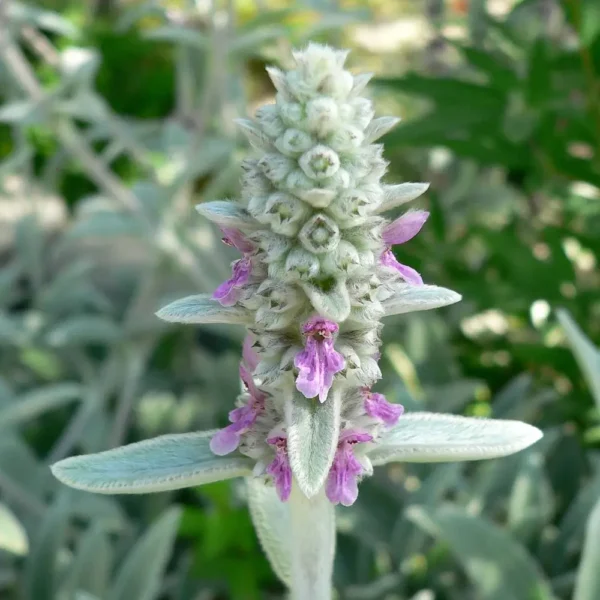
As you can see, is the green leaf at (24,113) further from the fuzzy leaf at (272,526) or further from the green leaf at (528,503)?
the green leaf at (528,503)

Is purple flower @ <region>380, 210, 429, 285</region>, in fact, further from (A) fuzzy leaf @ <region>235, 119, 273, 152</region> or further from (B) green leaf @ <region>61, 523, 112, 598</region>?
(B) green leaf @ <region>61, 523, 112, 598</region>

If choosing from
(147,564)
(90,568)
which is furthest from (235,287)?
(90,568)

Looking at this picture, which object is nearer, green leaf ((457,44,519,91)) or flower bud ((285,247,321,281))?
flower bud ((285,247,321,281))

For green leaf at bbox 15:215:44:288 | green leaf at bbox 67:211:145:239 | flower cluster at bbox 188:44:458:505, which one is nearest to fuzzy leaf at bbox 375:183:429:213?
flower cluster at bbox 188:44:458:505

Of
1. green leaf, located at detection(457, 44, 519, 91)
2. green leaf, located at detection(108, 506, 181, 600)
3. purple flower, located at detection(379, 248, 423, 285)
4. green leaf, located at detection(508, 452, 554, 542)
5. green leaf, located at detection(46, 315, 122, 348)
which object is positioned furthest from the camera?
green leaf, located at detection(46, 315, 122, 348)

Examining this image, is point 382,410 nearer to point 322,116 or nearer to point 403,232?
point 403,232

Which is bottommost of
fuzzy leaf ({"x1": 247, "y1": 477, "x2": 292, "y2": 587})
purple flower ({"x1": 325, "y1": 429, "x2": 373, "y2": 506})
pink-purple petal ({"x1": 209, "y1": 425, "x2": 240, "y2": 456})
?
fuzzy leaf ({"x1": 247, "y1": 477, "x2": 292, "y2": 587})
